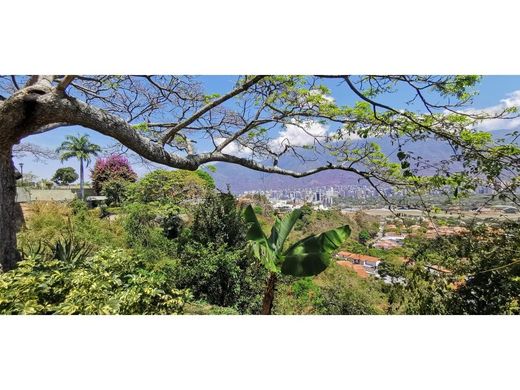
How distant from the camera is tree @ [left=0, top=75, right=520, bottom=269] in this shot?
3.02 meters

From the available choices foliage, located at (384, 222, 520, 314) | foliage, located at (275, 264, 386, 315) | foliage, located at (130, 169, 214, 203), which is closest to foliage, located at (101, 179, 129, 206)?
foliage, located at (130, 169, 214, 203)

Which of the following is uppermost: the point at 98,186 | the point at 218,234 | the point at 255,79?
the point at 255,79

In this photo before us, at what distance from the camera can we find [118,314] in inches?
120

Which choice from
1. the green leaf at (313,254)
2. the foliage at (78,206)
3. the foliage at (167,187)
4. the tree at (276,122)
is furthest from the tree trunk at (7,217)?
the green leaf at (313,254)

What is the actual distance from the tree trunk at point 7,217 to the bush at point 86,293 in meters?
0.63

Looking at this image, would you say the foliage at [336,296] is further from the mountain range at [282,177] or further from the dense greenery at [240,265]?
the mountain range at [282,177]

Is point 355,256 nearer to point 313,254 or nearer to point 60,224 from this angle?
point 313,254

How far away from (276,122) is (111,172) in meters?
2.38

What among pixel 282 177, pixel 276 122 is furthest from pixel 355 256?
pixel 276 122

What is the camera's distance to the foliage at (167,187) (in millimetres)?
5551

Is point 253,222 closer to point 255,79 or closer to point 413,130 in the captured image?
point 255,79
